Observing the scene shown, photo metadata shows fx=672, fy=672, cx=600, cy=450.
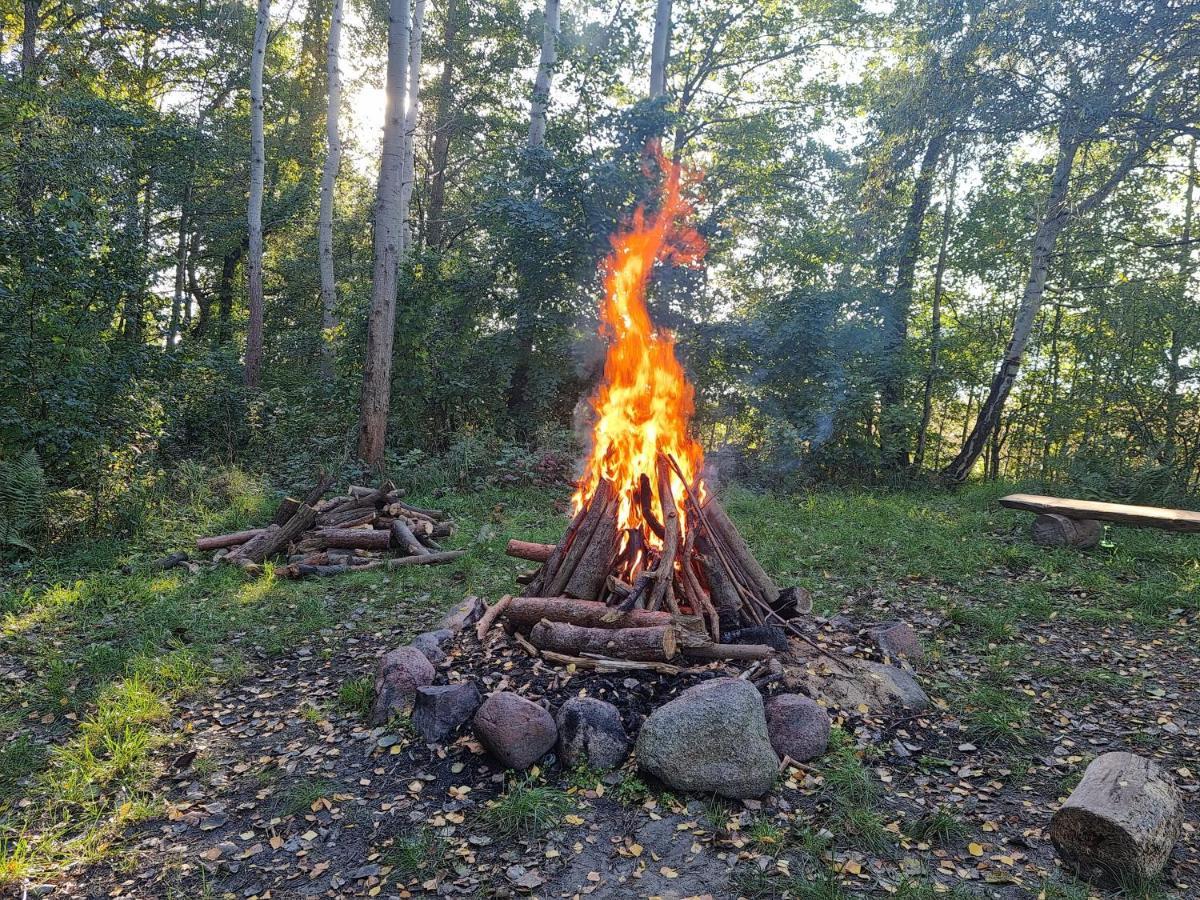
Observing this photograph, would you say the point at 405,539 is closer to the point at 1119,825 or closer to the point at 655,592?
the point at 655,592

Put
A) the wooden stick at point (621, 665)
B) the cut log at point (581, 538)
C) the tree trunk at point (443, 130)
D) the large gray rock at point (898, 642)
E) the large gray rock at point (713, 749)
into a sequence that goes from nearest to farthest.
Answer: the large gray rock at point (713, 749), the wooden stick at point (621, 665), the large gray rock at point (898, 642), the cut log at point (581, 538), the tree trunk at point (443, 130)

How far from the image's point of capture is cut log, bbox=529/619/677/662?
4582 mm

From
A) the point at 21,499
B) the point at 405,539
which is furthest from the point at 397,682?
the point at 21,499

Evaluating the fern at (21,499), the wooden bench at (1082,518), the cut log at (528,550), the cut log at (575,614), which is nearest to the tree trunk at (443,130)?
the fern at (21,499)

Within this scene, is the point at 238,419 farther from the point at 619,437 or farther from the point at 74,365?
the point at 619,437

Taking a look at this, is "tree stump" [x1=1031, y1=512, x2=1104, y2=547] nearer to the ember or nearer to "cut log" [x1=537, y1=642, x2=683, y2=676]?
the ember

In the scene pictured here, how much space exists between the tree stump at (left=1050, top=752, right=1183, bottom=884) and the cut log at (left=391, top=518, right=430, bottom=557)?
22.9ft

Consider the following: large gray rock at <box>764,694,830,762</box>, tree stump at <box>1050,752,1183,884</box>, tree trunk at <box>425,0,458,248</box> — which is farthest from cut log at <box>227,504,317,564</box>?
tree trunk at <box>425,0,458,248</box>

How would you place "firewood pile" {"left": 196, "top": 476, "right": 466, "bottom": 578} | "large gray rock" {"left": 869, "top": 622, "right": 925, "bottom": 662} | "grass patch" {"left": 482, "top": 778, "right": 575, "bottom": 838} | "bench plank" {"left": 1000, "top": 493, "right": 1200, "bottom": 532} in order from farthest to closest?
1. "firewood pile" {"left": 196, "top": 476, "right": 466, "bottom": 578}
2. "bench plank" {"left": 1000, "top": 493, "right": 1200, "bottom": 532}
3. "large gray rock" {"left": 869, "top": 622, "right": 925, "bottom": 662}
4. "grass patch" {"left": 482, "top": 778, "right": 575, "bottom": 838}

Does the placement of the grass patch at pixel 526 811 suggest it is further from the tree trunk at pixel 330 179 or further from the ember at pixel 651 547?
the tree trunk at pixel 330 179

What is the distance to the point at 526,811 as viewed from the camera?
3.61 metres

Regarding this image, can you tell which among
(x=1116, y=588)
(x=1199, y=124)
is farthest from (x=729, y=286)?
(x=1116, y=588)

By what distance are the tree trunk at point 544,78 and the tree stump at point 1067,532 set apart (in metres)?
11.3

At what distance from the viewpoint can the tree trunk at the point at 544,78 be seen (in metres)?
13.9
